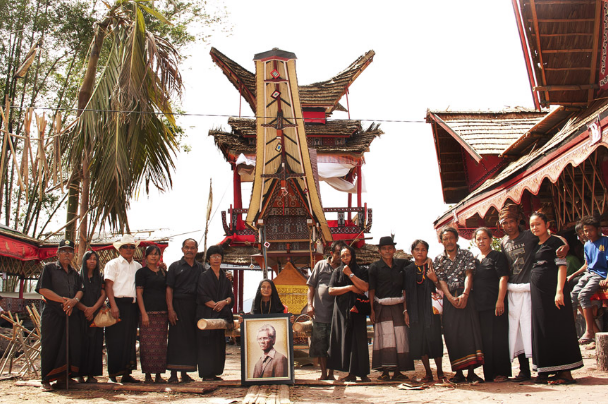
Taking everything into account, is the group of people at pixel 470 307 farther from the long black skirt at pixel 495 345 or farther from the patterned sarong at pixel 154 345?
the patterned sarong at pixel 154 345

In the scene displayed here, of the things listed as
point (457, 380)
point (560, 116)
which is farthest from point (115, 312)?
point (560, 116)

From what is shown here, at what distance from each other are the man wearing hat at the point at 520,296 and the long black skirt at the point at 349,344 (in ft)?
4.55

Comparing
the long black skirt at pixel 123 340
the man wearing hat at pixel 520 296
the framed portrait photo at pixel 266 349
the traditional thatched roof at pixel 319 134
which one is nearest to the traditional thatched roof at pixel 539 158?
the man wearing hat at pixel 520 296

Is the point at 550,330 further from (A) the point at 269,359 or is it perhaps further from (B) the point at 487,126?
(B) the point at 487,126

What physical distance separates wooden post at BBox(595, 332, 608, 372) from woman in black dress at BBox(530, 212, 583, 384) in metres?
0.52

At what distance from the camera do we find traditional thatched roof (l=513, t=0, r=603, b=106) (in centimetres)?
700

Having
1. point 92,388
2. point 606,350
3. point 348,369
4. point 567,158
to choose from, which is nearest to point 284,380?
point 348,369

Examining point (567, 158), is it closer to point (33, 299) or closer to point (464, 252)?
point (464, 252)

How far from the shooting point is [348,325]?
5711mm

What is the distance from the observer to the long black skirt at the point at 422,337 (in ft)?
18.0

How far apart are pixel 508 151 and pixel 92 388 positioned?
6619 millimetres

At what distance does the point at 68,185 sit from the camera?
24.4 feet

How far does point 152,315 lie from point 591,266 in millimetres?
4652

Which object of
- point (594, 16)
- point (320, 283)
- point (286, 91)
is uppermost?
point (286, 91)
